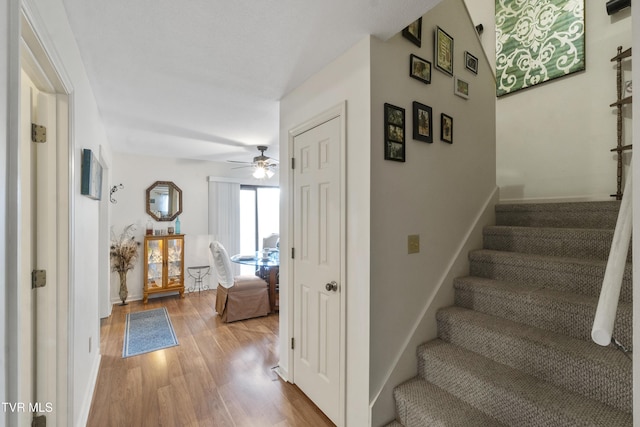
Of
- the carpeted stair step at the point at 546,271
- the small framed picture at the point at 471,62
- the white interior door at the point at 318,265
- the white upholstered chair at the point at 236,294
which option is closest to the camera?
the carpeted stair step at the point at 546,271

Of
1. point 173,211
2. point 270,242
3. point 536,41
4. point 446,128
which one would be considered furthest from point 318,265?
point 173,211

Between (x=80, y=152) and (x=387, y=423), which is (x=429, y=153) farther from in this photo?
(x=80, y=152)

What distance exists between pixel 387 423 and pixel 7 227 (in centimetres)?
198

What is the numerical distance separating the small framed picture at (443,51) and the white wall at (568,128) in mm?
1646

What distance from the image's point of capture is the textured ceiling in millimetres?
1457

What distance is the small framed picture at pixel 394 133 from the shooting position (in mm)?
1693

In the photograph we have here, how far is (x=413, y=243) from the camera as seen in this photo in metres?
1.85

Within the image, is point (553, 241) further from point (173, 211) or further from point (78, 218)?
point (173, 211)

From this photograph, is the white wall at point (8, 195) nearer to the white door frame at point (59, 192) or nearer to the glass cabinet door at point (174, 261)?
the white door frame at point (59, 192)

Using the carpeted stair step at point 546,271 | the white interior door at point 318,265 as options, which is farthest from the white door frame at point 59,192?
the carpeted stair step at point 546,271

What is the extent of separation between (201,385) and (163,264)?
295cm

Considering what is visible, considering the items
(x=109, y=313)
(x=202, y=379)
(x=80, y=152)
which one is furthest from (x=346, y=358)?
(x=109, y=313)

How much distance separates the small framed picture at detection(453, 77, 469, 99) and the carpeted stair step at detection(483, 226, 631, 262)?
1.12 m

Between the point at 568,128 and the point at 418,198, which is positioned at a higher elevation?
the point at 568,128
